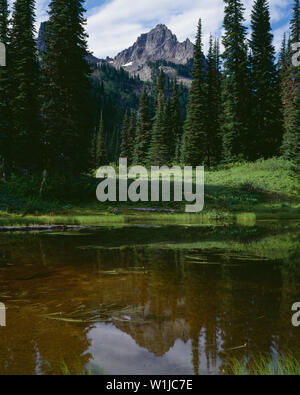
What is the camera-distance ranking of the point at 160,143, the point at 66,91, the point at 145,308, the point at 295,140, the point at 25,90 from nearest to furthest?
the point at 145,308
the point at 66,91
the point at 25,90
the point at 295,140
the point at 160,143

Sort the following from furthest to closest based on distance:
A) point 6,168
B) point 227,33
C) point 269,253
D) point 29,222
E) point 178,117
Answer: point 178,117
point 227,33
point 6,168
point 29,222
point 269,253

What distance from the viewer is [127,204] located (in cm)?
2705

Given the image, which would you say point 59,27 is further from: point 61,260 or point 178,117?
point 178,117

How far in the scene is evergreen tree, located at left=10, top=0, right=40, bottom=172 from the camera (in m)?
28.5

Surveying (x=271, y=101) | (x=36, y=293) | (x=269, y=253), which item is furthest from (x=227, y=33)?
(x=36, y=293)

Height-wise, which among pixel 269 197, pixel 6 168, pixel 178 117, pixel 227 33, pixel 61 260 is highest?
pixel 227 33

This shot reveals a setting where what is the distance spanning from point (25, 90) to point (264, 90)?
110 ft

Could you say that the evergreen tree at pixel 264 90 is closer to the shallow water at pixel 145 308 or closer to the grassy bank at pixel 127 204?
the grassy bank at pixel 127 204

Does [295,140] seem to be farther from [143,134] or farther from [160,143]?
[143,134]

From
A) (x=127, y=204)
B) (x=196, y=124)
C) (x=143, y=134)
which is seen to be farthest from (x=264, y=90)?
(x=127, y=204)

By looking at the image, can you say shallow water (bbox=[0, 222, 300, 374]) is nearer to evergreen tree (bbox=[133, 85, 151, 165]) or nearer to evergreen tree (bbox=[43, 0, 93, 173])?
evergreen tree (bbox=[43, 0, 93, 173])

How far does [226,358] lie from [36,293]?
4455 mm

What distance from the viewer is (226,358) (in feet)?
13.9

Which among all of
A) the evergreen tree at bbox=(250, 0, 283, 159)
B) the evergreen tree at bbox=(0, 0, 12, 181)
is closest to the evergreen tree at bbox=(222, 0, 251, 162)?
the evergreen tree at bbox=(250, 0, 283, 159)
